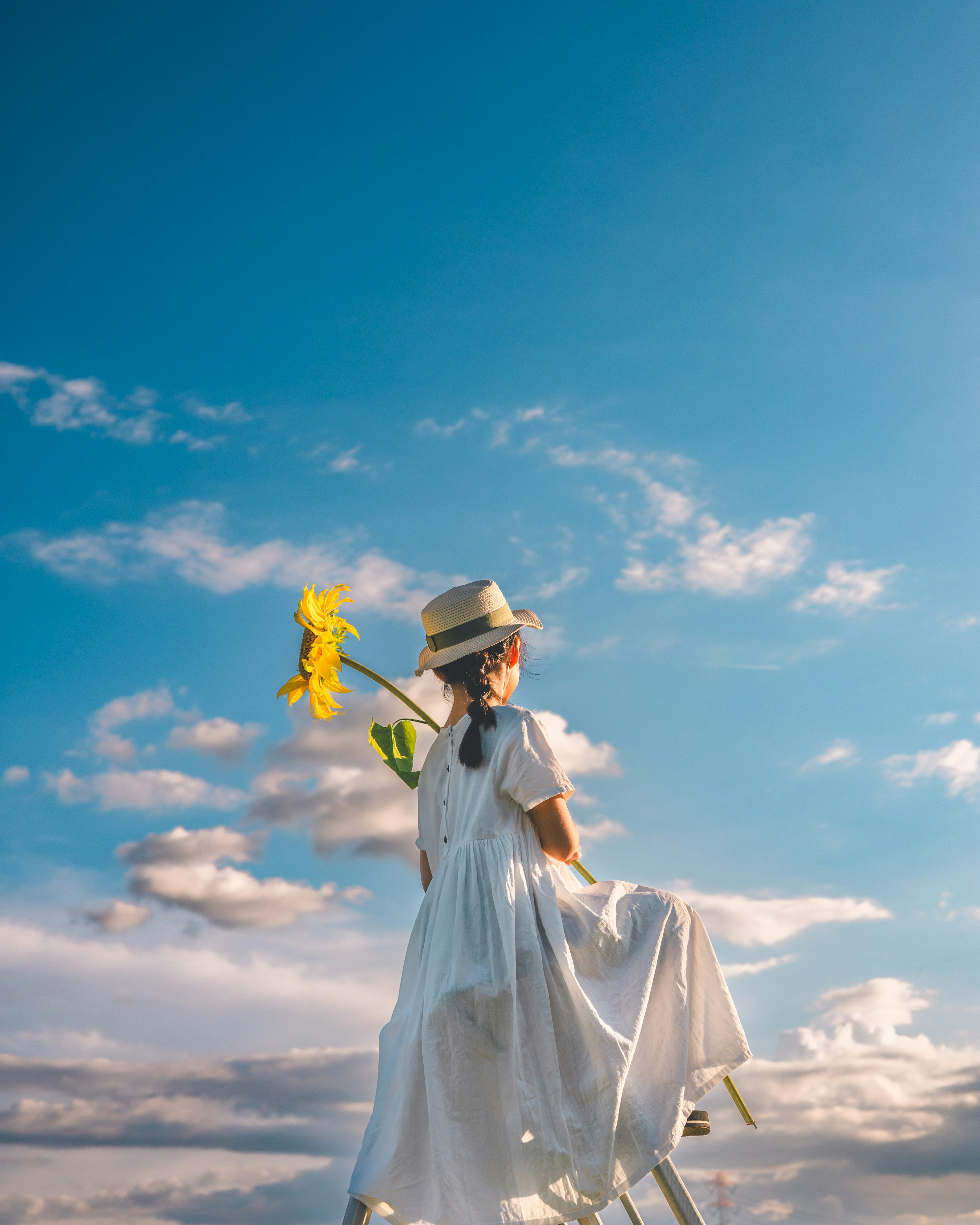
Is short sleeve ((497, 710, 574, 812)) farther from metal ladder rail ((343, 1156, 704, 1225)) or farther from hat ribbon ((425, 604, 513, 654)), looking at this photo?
metal ladder rail ((343, 1156, 704, 1225))

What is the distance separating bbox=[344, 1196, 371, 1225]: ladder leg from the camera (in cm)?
319

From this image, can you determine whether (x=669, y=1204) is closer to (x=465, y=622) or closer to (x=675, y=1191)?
(x=675, y=1191)

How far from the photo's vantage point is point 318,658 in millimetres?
4148

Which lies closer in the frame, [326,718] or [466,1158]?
[466,1158]

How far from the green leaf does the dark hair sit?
1.10 ft

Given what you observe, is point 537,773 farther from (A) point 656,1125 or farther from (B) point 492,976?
(A) point 656,1125

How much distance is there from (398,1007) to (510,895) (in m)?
0.65

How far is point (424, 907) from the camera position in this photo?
3.79 metres

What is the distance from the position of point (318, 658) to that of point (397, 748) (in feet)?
1.63

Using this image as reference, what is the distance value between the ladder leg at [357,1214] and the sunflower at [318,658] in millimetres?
1736

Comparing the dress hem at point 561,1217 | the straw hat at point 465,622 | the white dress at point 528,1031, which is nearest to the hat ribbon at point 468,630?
the straw hat at point 465,622

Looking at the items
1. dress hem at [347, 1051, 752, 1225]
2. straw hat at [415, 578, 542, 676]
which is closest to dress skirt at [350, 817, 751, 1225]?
dress hem at [347, 1051, 752, 1225]

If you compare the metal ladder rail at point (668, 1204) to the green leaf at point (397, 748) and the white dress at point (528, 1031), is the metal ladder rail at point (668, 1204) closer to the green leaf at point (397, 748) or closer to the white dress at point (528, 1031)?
the white dress at point (528, 1031)

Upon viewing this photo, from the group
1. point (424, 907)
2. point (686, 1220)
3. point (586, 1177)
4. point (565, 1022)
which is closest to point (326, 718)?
point (424, 907)
